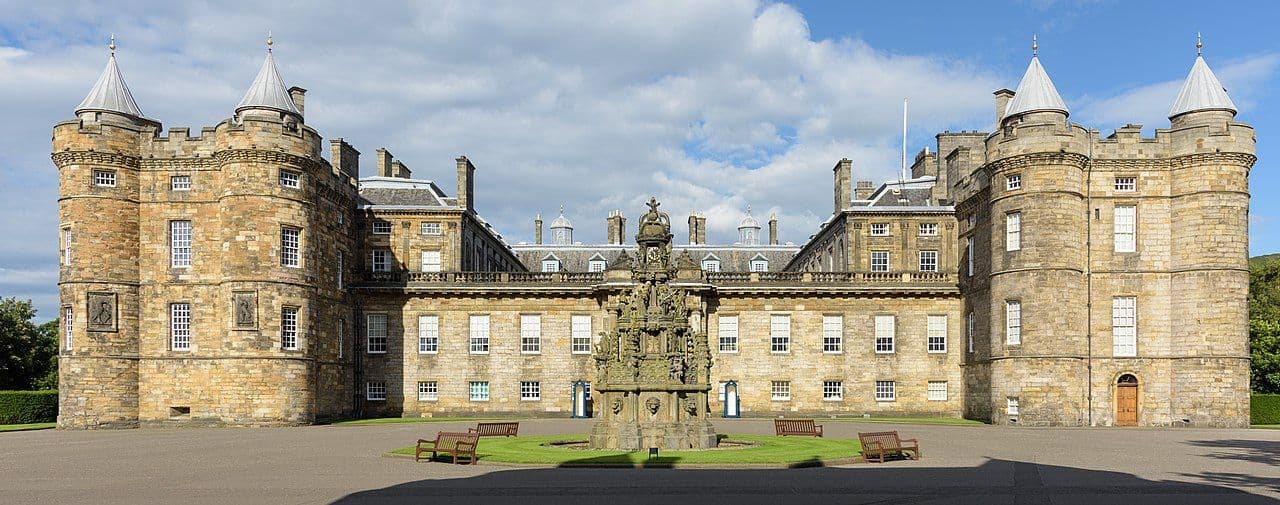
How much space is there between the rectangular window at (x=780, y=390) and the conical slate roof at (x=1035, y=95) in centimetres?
1566

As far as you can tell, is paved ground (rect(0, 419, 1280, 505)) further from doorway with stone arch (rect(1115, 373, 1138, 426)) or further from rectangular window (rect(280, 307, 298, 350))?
rectangular window (rect(280, 307, 298, 350))

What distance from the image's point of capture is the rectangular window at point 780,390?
5231 cm

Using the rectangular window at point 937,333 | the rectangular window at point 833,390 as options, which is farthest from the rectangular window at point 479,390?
the rectangular window at point 937,333

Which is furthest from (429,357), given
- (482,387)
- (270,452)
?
(270,452)

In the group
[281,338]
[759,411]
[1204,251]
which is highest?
[1204,251]

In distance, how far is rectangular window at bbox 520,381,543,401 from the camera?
5238cm

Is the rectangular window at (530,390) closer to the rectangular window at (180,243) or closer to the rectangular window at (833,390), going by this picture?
the rectangular window at (833,390)

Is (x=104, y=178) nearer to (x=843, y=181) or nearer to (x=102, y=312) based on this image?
(x=102, y=312)

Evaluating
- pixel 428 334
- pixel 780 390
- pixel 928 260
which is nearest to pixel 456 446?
pixel 428 334

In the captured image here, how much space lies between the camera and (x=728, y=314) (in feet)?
173

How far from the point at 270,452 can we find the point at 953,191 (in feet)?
120

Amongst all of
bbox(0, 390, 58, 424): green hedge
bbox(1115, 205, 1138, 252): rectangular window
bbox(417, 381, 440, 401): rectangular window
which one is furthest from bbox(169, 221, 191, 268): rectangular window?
bbox(1115, 205, 1138, 252): rectangular window

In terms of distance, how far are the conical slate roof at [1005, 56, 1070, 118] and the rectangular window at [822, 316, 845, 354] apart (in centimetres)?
1226

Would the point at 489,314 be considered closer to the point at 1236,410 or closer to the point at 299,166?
the point at 299,166
